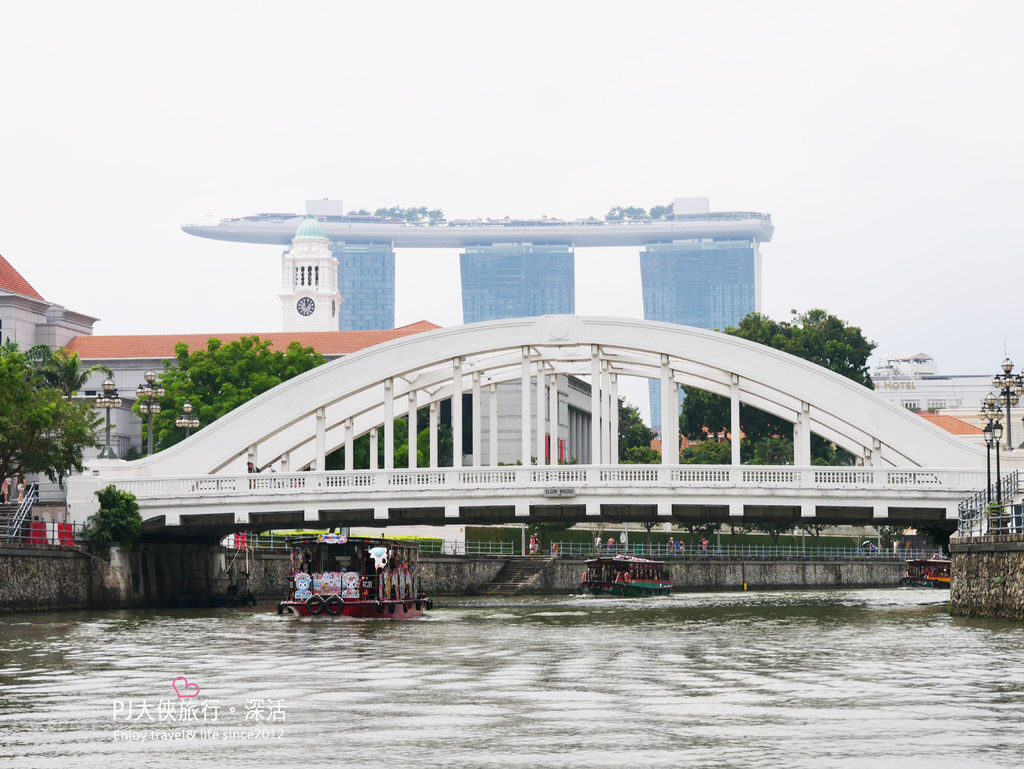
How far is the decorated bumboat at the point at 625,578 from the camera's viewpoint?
231ft

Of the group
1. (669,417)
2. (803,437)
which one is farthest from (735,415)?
(669,417)

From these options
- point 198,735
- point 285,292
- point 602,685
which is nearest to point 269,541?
point 602,685

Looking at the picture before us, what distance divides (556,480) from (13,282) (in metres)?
66.5

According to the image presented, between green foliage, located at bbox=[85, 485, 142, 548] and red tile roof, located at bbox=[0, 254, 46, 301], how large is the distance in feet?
183

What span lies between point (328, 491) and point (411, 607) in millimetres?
6466

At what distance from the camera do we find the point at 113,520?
173 feet

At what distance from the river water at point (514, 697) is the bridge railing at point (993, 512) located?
244 centimetres

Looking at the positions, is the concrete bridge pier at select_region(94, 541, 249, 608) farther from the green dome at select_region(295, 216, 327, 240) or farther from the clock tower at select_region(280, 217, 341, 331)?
the green dome at select_region(295, 216, 327, 240)

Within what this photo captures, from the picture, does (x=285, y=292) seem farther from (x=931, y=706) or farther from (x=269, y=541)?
(x=931, y=706)

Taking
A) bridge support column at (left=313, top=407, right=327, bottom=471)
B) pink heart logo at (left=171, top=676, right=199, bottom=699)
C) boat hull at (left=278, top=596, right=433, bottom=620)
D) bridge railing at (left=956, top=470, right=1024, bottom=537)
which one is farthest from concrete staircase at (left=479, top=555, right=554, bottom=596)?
pink heart logo at (left=171, top=676, right=199, bottom=699)

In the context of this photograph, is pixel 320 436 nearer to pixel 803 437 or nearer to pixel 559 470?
pixel 559 470

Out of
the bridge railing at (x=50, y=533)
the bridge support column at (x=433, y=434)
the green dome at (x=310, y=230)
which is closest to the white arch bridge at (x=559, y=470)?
the bridge support column at (x=433, y=434)

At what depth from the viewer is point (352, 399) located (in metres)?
63.3

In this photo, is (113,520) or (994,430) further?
(113,520)
